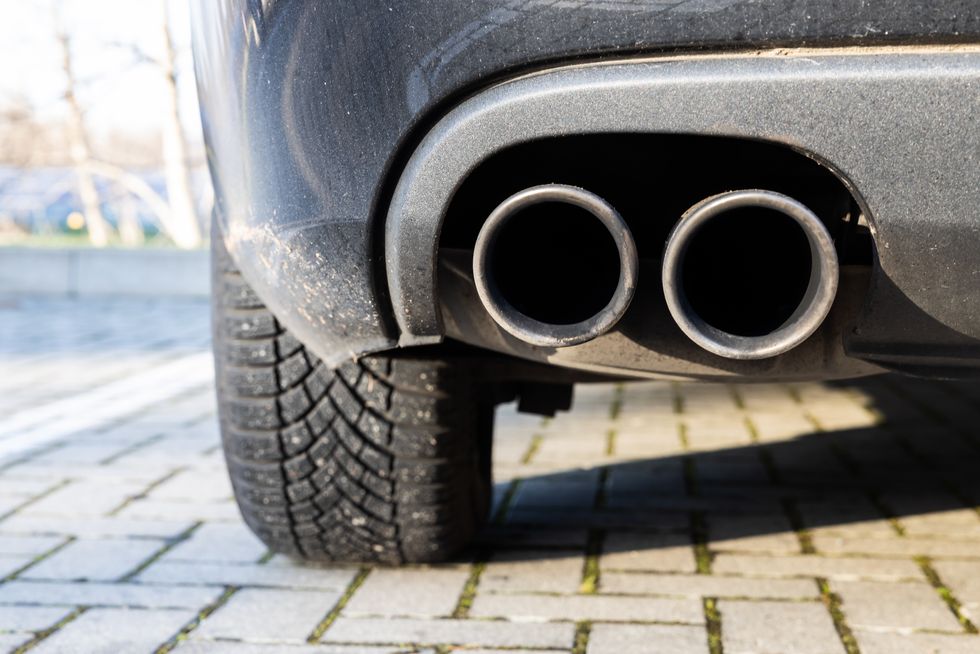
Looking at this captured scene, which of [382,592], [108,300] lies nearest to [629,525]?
[382,592]

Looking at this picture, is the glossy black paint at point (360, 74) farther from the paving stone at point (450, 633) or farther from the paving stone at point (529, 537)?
the paving stone at point (529, 537)

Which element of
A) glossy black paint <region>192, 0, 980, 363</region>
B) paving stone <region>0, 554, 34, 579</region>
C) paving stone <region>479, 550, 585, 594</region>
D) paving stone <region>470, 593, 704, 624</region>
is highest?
glossy black paint <region>192, 0, 980, 363</region>

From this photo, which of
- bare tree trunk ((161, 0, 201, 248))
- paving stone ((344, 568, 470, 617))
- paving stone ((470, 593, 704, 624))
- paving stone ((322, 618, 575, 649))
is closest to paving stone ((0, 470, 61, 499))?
paving stone ((344, 568, 470, 617))

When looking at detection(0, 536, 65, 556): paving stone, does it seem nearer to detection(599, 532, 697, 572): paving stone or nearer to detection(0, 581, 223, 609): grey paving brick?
detection(0, 581, 223, 609): grey paving brick

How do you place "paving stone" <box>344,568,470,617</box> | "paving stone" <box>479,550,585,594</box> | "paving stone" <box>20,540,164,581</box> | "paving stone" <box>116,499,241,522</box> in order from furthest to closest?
"paving stone" <box>116,499,241,522</box>
"paving stone" <box>20,540,164,581</box>
"paving stone" <box>479,550,585,594</box>
"paving stone" <box>344,568,470,617</box>

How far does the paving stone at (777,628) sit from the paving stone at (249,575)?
0.70 m

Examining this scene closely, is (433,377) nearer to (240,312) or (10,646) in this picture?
(240,312)

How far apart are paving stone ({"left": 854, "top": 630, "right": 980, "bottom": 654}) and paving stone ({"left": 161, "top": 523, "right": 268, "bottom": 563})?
114cm

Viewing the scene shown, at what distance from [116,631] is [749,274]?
116cm

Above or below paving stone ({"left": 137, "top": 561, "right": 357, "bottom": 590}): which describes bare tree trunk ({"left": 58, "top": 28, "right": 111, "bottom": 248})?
above

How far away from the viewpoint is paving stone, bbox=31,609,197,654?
1786 mm

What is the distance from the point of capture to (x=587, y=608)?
1938 mm

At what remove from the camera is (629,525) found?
243 cm

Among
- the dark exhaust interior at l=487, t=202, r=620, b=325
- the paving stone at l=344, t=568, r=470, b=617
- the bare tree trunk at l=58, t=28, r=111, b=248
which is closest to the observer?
the dark exhaust interior at l=487, t=202, r=620, b=325
